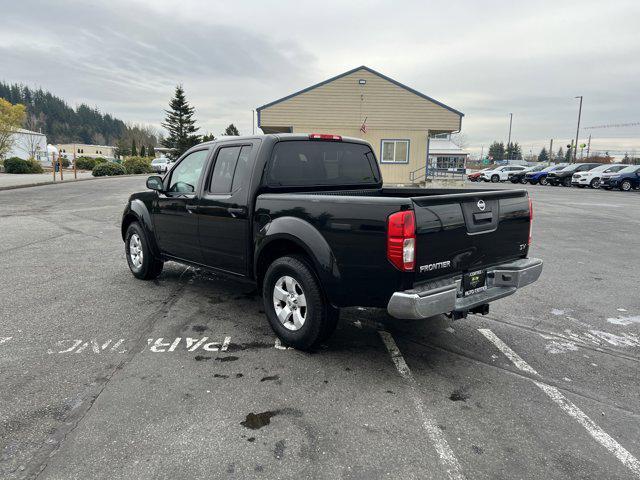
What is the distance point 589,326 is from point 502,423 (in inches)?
94.7

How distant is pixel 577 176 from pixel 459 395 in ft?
107

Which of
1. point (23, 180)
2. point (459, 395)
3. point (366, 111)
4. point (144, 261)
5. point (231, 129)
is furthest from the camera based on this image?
point (231, 129)

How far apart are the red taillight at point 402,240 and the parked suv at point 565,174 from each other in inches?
1356

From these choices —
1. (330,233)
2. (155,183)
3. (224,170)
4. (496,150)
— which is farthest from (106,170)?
(496,150)

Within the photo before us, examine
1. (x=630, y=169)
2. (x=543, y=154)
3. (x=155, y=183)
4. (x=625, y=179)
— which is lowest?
(x=625, y=179)

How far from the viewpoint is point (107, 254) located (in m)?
7.93

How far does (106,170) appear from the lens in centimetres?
3609

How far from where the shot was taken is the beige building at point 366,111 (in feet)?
80.1

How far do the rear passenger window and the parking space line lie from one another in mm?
Answer: 3149

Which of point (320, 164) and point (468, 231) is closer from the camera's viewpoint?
point (468, 231)

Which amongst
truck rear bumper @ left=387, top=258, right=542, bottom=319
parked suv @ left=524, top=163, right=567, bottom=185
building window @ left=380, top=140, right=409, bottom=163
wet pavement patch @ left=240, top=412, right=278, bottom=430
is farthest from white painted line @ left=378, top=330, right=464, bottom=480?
parked suv @ left=524, top=163, right=567, bottom=185

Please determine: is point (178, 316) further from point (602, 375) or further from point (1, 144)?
point (1, 144)

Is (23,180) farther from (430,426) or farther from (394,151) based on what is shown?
(430,426)

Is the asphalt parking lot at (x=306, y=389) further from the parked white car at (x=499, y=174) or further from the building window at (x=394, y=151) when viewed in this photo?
the parked white car at (x=499, y=174)
